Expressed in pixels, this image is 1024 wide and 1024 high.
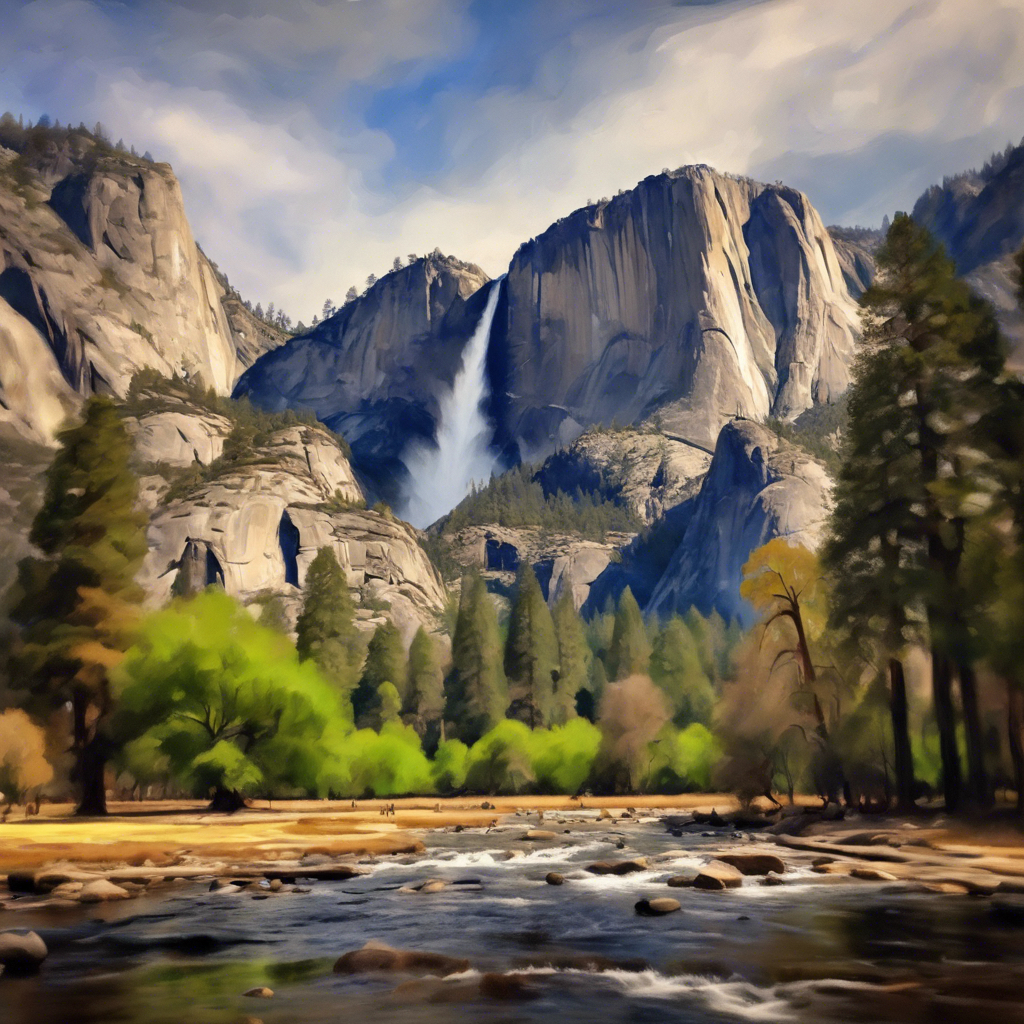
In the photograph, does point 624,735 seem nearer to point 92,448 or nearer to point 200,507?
point 92,448

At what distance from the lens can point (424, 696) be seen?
302ft

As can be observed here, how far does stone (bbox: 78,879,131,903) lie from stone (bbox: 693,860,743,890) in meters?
13.6

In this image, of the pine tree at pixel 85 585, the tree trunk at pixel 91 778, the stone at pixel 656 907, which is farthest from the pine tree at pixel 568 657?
the stone at pixel 656 907

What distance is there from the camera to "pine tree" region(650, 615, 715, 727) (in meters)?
85.6

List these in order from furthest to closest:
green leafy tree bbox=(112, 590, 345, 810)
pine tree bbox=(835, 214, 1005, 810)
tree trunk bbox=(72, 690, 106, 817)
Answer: tree trunk bbox=(72, 690, 106, 817), green leafy tree bbox=(112, 590, 345, 810), pine tree bbox=(835, 214, 1005, 810)

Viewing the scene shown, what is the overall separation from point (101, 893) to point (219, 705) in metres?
23.7

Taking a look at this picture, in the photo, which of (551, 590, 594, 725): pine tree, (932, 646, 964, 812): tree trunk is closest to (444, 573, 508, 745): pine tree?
(551, 590, 594, 725): pine tree

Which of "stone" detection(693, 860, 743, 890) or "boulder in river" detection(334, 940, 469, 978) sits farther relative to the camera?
"stone" detection(693, 860, 743, 890)

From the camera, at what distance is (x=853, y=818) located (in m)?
35.1

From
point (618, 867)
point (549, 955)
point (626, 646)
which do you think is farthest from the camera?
point (626, 646)

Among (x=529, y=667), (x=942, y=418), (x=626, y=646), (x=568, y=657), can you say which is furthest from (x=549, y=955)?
(x=626, y=646)

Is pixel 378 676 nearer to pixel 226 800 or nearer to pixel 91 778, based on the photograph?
pixel 226 800

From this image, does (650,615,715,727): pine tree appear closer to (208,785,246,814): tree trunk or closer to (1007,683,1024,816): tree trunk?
(208,785,246,814): tree trunk

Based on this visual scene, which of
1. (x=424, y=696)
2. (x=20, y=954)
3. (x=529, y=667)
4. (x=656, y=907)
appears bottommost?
(x=656, y=907)
